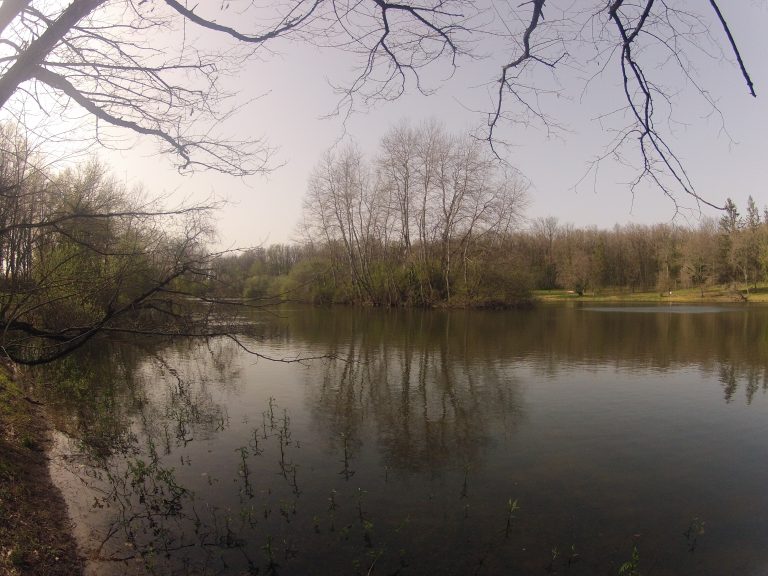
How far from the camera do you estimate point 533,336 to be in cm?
2220

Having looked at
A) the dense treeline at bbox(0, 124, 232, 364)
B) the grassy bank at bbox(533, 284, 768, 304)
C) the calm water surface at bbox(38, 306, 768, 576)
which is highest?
the dense treeline at bbox(0, 124, 232, 364)

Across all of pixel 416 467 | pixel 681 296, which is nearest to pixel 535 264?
pixel 681 296

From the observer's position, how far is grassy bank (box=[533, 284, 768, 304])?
173 ft

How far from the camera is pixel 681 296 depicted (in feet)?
191

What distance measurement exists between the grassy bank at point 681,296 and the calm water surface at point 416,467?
3974cm

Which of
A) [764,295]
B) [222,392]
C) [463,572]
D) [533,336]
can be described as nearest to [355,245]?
[533,336]

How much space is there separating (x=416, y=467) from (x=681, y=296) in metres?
61.3

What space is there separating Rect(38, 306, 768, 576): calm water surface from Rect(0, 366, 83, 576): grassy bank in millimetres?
250

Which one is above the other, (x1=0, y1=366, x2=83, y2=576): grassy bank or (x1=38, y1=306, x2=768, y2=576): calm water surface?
(x1=0, y1=366, x2=83, y2=576): grassy bank

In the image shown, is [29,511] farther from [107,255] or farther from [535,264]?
[535,264]

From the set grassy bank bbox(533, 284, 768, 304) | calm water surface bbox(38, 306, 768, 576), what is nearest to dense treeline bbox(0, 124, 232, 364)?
calm water surface bbox(38, 306, 768, 576)

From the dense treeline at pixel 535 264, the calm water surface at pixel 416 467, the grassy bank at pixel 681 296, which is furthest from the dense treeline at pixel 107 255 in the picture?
the grassy bank at pixel 681 296

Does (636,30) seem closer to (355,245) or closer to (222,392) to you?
(222,392)

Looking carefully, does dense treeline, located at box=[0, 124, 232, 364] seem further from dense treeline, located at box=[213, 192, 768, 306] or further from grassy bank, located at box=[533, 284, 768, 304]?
grassy bank, located at box=[533, 284, 768, 304]
